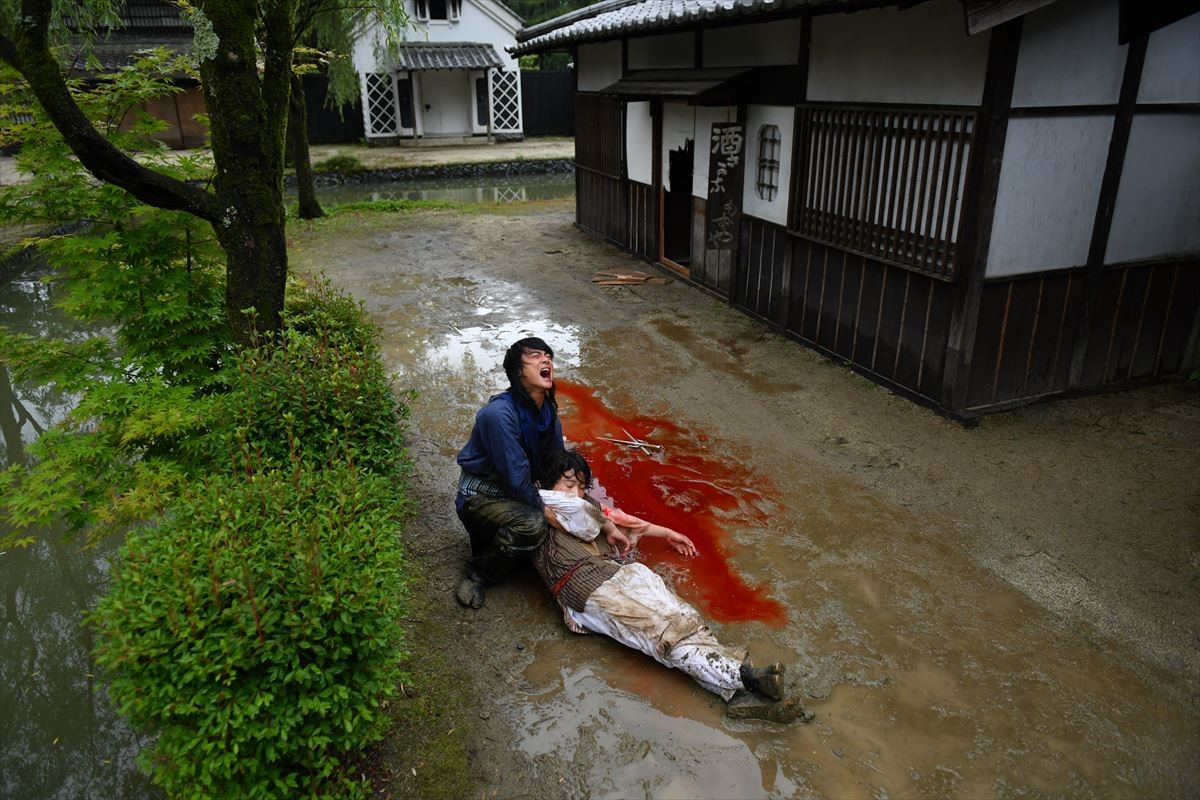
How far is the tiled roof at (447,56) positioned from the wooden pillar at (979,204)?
26290 millimetres

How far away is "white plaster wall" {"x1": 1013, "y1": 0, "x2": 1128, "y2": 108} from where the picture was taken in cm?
631

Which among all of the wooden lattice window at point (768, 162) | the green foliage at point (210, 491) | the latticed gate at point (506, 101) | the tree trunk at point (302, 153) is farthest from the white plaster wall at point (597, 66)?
the latticed gate at point (506, 101)

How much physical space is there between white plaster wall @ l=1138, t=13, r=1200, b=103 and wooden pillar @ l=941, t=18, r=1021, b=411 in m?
1.60

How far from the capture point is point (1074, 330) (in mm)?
7512

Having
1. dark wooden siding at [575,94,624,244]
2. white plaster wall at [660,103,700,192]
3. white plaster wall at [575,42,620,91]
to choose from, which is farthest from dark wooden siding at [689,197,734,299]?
white plaster wall at [575,42,620,91]

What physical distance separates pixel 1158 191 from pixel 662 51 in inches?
275

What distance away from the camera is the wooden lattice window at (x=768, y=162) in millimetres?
9438

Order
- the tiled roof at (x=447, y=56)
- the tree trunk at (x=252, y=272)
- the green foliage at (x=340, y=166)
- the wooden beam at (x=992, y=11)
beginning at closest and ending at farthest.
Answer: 1. the tree trunk at (x=252, y=272)
2. the wooden beam at (x=992, y=11)
3. the green foliage at (x=340, y=166)
4. the tiled roof at (x=447, y=56)

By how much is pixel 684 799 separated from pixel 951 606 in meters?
2.25

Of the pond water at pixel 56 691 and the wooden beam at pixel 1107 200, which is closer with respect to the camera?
the pond water at pixel 56 691

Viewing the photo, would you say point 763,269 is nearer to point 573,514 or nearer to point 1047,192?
point 1047,192

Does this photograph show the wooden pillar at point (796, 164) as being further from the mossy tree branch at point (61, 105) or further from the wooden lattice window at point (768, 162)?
the mossy tree branch at point (61, 105)

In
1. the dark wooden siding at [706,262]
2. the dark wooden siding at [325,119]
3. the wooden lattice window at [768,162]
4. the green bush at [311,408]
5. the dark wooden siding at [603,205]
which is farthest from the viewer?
the dark wooden siding at [325,119]

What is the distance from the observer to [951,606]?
191 inches
